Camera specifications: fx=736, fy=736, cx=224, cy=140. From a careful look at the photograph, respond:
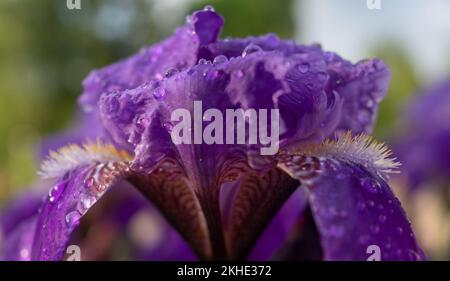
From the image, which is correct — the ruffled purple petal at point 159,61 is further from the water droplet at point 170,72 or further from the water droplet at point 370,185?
the water droplet at point 370,185

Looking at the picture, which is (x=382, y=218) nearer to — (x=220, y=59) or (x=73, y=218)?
(x=220, y=59)

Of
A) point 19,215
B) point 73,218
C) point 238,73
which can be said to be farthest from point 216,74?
point 19,215

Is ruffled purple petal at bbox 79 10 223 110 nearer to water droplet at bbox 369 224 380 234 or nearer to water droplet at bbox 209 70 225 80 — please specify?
water droplet at bbox 209 70 225 80

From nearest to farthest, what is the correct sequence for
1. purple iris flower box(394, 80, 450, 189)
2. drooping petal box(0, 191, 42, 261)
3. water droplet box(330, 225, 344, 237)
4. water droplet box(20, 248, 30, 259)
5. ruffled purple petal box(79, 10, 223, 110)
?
water droplet box(330, 225, 344, 237) → ruffled purple petal box(79, 10, 223, 110) → water droplet box(20, 248, 30, 259) → drooping petal box(0, 191, 42, 261) → purple iris flower box(394, 80, 450, 189)

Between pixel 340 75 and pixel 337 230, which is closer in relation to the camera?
pixel 337 230

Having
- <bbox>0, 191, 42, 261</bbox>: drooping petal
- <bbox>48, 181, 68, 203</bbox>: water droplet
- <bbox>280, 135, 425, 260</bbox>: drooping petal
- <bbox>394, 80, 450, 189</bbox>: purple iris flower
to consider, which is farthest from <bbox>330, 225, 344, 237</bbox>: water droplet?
<bbox>394, 80, 450, 189</bbox>: purple iris flower

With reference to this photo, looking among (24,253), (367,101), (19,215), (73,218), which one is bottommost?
(19,215)
